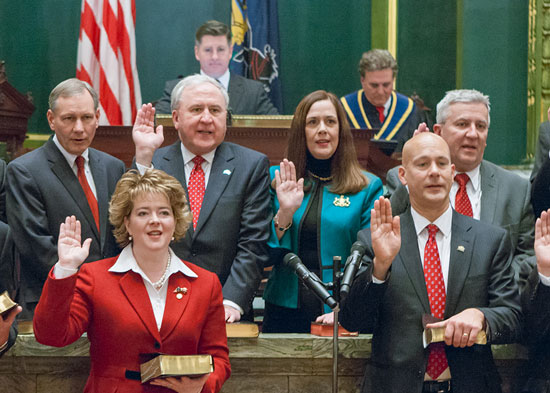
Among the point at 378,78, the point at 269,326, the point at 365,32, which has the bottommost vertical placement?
the point at 269,326

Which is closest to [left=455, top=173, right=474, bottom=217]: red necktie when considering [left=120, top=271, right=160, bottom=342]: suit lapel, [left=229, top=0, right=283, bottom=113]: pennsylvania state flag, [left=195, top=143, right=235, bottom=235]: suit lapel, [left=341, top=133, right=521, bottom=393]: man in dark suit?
[left=341, top=133, right=521, bottom=393]: man in dark suit

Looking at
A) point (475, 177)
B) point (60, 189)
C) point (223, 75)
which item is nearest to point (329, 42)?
point (223, 75)

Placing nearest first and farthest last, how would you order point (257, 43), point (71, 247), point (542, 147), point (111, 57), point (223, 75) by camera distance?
point (71, 247) → point (542, 147) → point (223, 75) → point (111, 57) → point (257, 43)

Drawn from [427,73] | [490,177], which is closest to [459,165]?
[490,177]

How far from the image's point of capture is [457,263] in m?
3.00

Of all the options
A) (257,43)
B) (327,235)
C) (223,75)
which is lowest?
(327,235)

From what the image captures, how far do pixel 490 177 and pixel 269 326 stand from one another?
117 cm

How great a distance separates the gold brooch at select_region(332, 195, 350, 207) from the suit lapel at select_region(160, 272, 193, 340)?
94 centimetres

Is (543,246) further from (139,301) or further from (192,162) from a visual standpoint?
(192,162)

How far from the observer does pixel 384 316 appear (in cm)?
301

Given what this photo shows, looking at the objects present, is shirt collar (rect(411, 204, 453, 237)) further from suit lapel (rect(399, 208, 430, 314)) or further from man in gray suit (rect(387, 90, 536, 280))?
man in gray suit (rect(387, 90, 536, 280))

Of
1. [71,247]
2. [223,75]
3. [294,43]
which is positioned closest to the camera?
[71,247]

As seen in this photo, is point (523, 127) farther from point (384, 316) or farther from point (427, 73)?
point (384, 316)

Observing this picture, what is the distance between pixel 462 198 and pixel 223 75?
2718 mm
